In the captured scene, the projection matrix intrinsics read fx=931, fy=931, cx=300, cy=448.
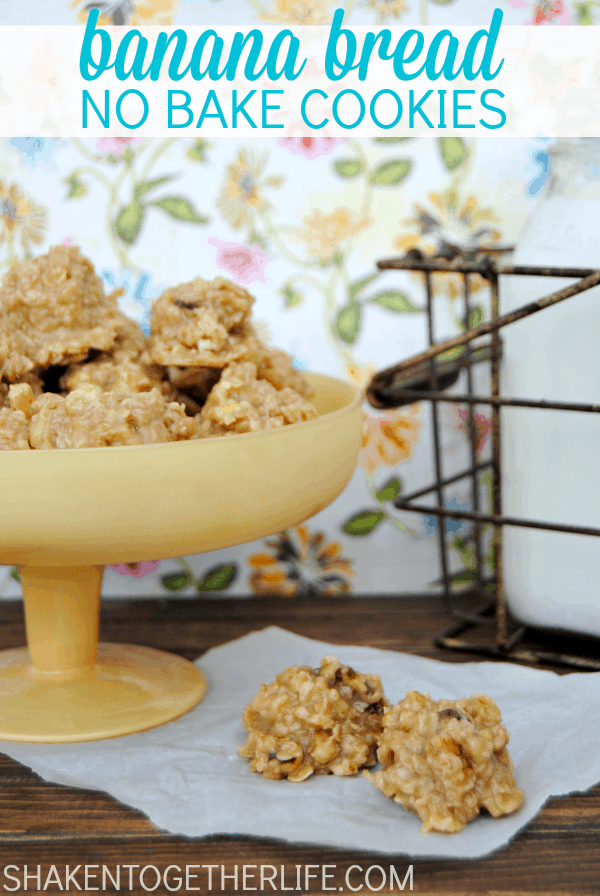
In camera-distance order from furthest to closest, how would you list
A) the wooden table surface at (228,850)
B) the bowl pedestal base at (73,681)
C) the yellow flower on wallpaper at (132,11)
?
the yellow flower on wallpaper at (132,11), the bowl pedestal base at (73,681), the wooden table surface at (228,850)

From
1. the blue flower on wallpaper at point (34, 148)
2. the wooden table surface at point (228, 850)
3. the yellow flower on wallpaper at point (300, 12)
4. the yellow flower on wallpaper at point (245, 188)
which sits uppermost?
the yellow flower on wallpaper at point (300, 12)

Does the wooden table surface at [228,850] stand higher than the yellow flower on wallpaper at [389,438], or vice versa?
the yellow flower on wallpaper at [389,438]

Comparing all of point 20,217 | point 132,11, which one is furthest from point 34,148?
point 132,11

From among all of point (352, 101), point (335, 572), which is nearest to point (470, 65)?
point (352, 101)

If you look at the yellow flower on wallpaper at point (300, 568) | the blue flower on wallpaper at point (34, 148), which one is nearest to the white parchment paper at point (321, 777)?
the yellow flower on wallpaper at point (300, 568)

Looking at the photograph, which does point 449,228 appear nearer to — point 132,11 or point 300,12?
point 300,12

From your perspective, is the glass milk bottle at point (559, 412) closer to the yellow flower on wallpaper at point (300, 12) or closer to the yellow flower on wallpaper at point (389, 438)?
the yellow flower on wallpaper at point (389, 438)

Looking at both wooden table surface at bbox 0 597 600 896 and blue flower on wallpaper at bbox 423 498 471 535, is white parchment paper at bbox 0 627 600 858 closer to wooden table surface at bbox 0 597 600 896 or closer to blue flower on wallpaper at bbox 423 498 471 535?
wooden table surface at bbox 0 597 600 896
